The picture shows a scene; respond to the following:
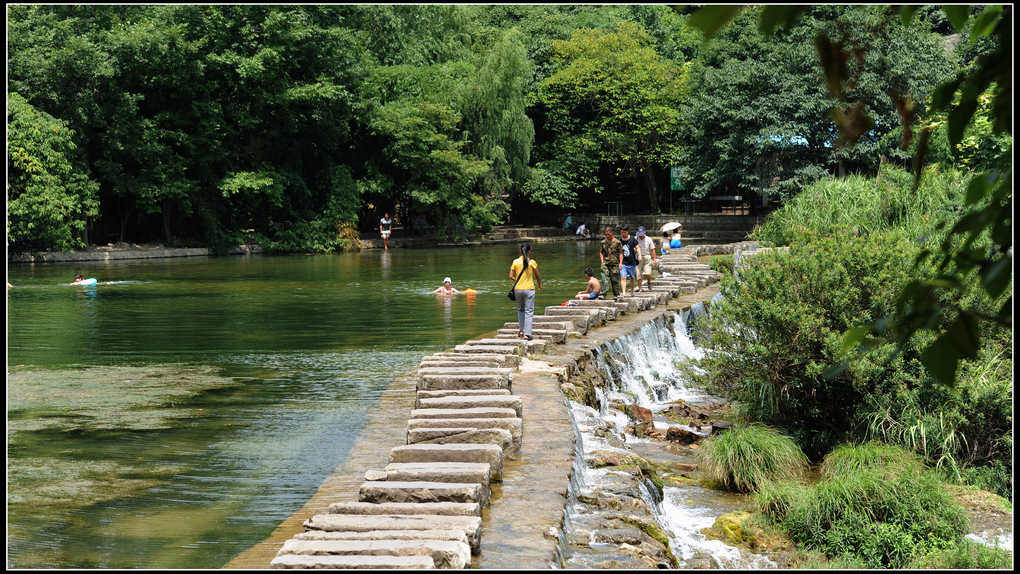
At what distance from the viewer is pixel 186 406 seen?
12578 millimetres

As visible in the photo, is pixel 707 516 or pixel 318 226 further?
pixel 318 226

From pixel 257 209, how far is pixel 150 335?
2677 cm

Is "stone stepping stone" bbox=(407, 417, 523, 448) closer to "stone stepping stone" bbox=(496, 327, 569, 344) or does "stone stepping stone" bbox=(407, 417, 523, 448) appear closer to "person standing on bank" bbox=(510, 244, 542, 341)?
"person standing on bank" bbox=(510, 244, 542, 341)

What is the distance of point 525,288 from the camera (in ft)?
47.5

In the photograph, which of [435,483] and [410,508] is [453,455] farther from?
[410,508]

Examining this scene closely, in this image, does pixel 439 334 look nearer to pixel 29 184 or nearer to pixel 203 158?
pixel 29 184

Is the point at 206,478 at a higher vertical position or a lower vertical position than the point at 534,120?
lower

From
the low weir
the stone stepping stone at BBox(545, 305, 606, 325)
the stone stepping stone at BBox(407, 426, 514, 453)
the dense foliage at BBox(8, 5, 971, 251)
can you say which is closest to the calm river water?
the low weir

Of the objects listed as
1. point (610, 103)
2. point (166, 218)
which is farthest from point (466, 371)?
point (610, 103)

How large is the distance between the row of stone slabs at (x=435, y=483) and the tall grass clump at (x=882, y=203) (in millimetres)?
9404

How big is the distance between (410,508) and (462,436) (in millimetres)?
2064

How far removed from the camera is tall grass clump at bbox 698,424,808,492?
10570 millimetres

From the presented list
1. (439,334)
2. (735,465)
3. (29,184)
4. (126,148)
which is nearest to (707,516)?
Result: (735,465)

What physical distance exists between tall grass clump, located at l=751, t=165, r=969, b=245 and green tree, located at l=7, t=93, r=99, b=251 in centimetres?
2331
